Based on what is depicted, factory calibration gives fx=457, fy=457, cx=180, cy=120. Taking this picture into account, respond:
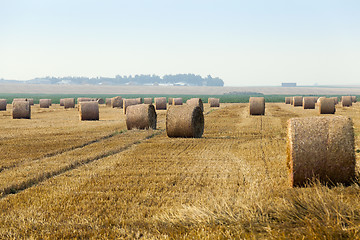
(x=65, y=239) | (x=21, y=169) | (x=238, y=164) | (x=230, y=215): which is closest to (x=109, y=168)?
(x=21, y=169)

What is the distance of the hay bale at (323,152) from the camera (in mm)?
8453

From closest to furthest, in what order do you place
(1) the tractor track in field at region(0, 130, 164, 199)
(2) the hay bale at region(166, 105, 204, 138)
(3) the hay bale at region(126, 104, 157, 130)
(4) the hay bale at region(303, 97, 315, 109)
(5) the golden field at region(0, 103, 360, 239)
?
(5) the golden field at region(0, 103, 360, 239), (1) the tractor track in field at region(0, 130, 164, 199), (2) the hay bale at region(166, 105, 204, 138), (3) the hay bale at region(126, 104, 157, 130), (4) the hay bale at region(303, 97, 315, 109)

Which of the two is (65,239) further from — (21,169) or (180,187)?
(21,169)

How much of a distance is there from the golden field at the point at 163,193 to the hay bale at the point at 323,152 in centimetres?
32

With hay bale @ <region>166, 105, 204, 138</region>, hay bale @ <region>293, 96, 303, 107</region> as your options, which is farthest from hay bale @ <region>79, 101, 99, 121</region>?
hay bale @ <region>293, 96, 303, 107</region>

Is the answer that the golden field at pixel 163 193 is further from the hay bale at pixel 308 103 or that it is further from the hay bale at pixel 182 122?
the hay bale at pixel 308 103

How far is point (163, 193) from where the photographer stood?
8.62m

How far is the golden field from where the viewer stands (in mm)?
5305

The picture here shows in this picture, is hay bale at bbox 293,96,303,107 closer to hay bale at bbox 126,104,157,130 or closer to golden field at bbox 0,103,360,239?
hay bale at bbox 126,104,157,130

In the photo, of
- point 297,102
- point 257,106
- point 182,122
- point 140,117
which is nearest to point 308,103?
point 297,102

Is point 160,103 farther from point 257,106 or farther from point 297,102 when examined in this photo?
point 297,102

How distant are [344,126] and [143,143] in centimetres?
899

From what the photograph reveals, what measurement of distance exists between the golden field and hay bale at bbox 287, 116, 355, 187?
32cm

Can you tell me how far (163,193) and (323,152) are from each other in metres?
3.08
